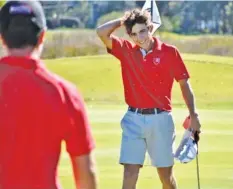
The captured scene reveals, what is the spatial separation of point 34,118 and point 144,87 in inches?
172

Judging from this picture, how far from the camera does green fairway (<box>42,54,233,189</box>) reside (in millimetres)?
12031

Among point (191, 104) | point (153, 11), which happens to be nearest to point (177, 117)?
point (153, 11)

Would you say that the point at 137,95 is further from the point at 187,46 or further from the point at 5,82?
the point at 187,46

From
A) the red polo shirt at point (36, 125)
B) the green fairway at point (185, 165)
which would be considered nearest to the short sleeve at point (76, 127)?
the red polo shirt at point (36, 125)

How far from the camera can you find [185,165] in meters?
13.4

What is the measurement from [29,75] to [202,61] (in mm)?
35884

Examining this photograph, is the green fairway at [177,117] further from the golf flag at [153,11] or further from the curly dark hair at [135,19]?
the curly dark hair at [135,19]

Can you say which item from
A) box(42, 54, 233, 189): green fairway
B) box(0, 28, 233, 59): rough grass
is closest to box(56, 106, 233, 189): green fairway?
box(42, 54, 233, 189): green fairway

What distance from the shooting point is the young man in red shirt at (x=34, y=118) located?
13.2ft

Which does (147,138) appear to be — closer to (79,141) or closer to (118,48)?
(118,48)

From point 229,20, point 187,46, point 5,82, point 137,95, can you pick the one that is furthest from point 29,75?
point 229,20

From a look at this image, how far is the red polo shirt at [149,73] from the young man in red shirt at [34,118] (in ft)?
14.0

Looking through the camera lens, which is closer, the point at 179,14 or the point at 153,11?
the point at 153,11

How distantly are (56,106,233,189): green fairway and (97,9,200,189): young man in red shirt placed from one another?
8.56ft
